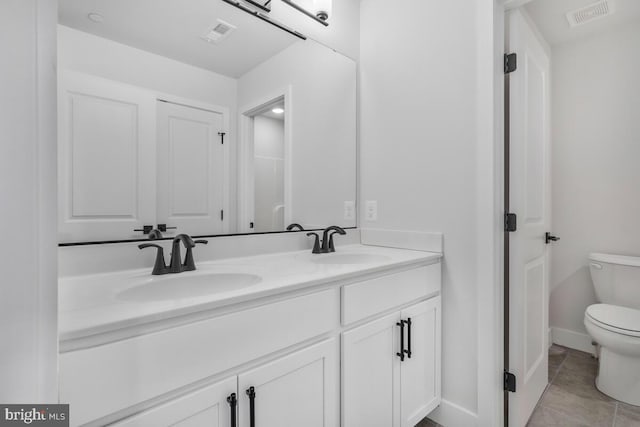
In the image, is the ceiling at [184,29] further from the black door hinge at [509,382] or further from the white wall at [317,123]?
the black door hinge at [509,382]

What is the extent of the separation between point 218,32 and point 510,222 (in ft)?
5.10

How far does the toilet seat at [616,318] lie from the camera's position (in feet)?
5.54

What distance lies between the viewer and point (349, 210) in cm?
189

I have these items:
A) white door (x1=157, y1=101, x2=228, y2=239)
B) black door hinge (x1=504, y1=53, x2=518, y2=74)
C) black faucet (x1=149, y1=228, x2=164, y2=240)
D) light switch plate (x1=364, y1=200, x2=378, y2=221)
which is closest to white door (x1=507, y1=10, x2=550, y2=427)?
black door hinge (x1=504, y1=53, x2=518, y2=74)

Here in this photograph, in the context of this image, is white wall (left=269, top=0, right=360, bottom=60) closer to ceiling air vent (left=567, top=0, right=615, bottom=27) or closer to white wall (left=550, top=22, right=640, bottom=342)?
ceiling air vent (left=567, top=0, right=615, bottom=27)

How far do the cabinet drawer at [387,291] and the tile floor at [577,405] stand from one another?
913 millimetres

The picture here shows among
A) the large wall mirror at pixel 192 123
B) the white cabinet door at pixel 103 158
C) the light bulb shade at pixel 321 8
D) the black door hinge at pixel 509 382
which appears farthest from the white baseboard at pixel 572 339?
the white cabinet door at pixel 103 158

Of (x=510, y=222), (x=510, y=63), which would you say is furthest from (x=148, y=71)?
(x=510, y=222)

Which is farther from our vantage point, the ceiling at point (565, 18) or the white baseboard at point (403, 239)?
the ceiling at point (565, 18)

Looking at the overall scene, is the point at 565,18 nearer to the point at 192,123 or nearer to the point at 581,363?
the point at 581,363

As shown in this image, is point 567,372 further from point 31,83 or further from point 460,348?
point 31,83

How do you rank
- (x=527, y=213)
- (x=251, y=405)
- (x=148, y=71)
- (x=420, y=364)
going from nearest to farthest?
(x=251, y=405)
(x=148, y=71)
(x=420, y=364)
(x=527, y=213)

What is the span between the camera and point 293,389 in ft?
3.08

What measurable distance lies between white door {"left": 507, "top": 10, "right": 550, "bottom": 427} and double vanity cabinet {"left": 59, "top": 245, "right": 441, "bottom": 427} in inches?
14.4
